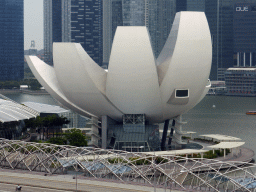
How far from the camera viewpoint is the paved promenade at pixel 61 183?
33031 mm

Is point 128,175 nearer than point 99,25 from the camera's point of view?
Yes

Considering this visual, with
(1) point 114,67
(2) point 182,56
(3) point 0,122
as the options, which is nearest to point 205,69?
(2) point 182,56

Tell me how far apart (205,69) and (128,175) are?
46.1 ft

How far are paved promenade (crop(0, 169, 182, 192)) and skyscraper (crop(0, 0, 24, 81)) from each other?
503 ft

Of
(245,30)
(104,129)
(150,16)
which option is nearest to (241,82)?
(245,30)

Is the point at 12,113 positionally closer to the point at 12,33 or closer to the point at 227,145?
the point at 227,145

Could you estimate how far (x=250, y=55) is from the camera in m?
164

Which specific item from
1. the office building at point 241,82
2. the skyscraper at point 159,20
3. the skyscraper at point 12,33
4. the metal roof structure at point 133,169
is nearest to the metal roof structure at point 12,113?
the metal roof structure at point 133,169

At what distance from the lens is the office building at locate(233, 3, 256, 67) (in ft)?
533

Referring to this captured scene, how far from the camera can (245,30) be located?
163500 mm

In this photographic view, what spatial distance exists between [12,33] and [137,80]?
148175mm

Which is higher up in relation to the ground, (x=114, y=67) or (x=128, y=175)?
(x=114, y=67)

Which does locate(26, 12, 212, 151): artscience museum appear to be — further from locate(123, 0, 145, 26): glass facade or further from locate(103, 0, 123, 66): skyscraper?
locate(103, 0, 123, 66): skyscraper

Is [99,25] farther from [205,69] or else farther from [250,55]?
[205,69]
